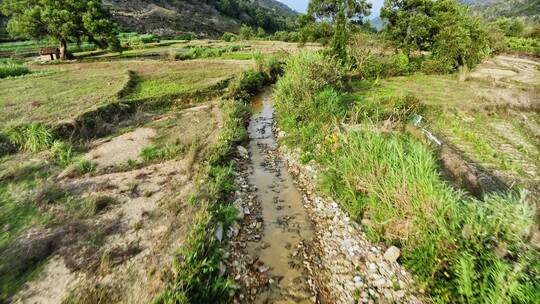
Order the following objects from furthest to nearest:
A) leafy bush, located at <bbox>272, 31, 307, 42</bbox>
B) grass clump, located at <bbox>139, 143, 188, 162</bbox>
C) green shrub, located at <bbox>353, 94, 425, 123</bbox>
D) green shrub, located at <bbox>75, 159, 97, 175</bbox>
→ 1. leafy bush, located at <bbox>272, 31, 307, 42</bbox>
2. green shrub, located at <bbox>353, 94, 425, 123</bbox>
3. grass clump, located at <bbox>139, 143, 188, 162</bbox>
4. green shrub, located at <bbox>75, 159, 97, 175</bbox>

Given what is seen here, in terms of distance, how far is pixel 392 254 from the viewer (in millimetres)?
5570

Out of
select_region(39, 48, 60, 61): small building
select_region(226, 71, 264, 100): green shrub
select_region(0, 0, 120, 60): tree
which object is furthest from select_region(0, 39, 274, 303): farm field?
select_region(39, 48, 60, 61): small building

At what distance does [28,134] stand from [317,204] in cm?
1014

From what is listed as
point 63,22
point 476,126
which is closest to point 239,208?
point 476,126

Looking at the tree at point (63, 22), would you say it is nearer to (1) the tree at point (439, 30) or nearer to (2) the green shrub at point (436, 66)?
(1) the tree at point (439, 30)

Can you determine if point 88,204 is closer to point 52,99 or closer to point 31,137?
point 31,137

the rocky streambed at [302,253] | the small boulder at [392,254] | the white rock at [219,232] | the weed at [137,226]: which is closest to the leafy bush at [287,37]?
the rocky streambed at [302,253]

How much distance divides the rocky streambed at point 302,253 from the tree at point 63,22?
2728 centimetres

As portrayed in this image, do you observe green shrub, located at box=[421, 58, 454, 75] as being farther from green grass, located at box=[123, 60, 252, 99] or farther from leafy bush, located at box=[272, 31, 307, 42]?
leafy bush, located at box=[272, 31, 307, 42]

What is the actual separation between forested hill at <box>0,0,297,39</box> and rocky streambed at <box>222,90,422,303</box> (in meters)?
57.8

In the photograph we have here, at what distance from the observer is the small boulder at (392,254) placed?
5521 mm

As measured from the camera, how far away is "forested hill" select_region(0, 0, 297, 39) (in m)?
69.6

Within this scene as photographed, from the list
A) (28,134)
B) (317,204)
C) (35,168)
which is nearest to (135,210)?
(35,168)

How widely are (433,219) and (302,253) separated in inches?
109
